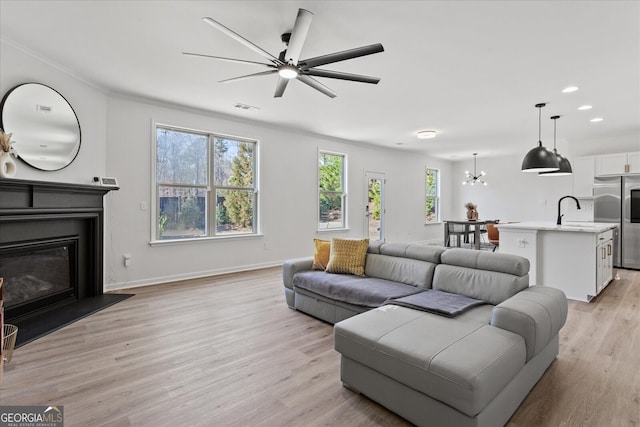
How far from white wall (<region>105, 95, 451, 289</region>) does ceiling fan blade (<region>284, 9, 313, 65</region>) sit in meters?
2.93

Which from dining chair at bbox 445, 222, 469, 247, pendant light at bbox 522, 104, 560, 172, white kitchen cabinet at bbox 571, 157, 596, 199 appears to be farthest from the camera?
dining chair at bbox 445, 222, 469, 247

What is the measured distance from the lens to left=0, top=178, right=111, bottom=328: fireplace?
10.0 feet

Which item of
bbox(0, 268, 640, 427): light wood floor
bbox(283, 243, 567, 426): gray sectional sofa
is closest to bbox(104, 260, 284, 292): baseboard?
bbox(0, 268, 640, 427): light wood floor

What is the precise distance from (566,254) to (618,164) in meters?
3.56

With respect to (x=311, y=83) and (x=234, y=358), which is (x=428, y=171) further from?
(x=234, y=358)

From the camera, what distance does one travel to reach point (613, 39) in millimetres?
2834

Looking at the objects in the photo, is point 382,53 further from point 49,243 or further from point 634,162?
point 634,162

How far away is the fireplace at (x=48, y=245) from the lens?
306 cm

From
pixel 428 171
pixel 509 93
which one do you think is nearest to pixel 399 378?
pixel 509 93

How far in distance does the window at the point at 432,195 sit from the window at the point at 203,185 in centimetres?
574

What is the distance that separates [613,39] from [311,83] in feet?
8.77

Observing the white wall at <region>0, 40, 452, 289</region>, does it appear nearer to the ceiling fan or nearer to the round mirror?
the round mirror

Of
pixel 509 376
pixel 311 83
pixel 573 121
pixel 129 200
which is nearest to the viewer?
pixel 509 376

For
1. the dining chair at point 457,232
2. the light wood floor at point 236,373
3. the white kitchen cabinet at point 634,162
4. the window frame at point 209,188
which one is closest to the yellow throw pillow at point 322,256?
the light wood floor at point 236,373
